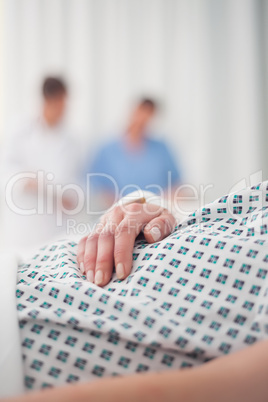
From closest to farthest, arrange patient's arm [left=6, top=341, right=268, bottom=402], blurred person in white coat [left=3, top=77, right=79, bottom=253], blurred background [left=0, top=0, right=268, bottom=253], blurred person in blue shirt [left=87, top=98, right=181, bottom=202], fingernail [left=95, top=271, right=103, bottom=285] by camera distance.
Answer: patient's arm [left=6, top=341, right=268, bottom=402] → fingernail [left=95, top=271, right=103, bottom=285] → blurred person in white coat [left=3, top=77, right=79, bottom=253] → blurred person in blue shirt [left=87, top=98, right=181, bottom=202] → blurred background [left=0, top=0, right=268, bottom=253]

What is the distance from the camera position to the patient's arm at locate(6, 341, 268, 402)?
45 cm

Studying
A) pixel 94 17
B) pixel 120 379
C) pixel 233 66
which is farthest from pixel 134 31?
pixel 120 379

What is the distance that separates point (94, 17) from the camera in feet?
10.5

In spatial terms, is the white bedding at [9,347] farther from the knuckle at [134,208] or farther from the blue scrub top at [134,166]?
the blue scrub top at [134,166]

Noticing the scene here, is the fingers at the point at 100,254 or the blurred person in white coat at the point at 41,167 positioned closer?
the fingers at the point at 100,254

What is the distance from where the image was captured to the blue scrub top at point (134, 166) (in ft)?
9.35

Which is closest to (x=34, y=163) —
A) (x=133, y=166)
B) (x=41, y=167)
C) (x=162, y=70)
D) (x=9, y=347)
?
(x=41, y=167)

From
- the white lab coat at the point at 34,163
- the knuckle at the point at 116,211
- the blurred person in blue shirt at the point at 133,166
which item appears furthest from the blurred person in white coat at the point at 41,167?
the knuckle at the point at 116,211

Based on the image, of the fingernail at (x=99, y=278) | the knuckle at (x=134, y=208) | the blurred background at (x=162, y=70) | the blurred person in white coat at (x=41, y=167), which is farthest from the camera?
the blurred background at (x=162, y=70)

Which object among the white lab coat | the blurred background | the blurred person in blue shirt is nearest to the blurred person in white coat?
the white lab coat

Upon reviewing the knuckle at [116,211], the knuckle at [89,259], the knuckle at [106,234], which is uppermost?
the knuckle at [116,211]

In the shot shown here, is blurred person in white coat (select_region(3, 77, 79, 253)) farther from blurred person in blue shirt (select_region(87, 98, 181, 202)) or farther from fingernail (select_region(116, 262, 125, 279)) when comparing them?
fingernail (select_region(116, 262, 125, 279))

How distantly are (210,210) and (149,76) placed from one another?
2752mm

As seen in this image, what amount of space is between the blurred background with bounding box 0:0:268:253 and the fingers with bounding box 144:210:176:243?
7.85 ft
